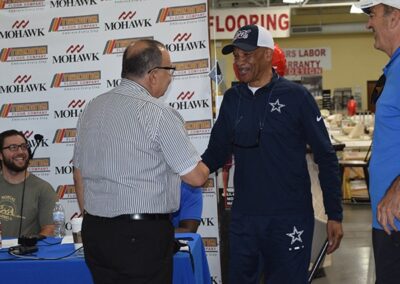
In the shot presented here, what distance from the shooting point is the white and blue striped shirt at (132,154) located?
6.49 feet

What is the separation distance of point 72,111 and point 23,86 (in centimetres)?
45

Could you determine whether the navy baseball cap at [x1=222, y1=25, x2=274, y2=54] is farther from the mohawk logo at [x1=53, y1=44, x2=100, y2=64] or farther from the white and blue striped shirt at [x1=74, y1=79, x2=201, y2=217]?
the mohawk logo at [x1=53, y1=44, x2=100, y2=64]

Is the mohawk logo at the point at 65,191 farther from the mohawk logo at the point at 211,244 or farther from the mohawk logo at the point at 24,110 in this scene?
the mohawk logo at the point at 211,244

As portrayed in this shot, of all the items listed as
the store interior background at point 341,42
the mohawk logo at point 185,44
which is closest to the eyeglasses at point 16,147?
the mohawk logo at point 185,44

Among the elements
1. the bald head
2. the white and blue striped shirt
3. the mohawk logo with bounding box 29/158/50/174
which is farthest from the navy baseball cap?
the mohawk logo with bounding box 29/158/50/174

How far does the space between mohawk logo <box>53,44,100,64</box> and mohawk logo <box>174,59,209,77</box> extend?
2.17ft

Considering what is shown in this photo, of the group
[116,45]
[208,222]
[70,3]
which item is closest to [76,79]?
[116,45]

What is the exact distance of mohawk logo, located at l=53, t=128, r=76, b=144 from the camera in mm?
4379

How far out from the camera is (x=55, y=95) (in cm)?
436

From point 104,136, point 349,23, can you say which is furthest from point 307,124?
point 349,23

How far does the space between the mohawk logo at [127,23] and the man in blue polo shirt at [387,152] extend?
244 cm

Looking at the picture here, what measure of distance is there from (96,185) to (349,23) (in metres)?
14.1

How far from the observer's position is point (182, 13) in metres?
4.13

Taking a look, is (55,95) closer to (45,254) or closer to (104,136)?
(45,254)
